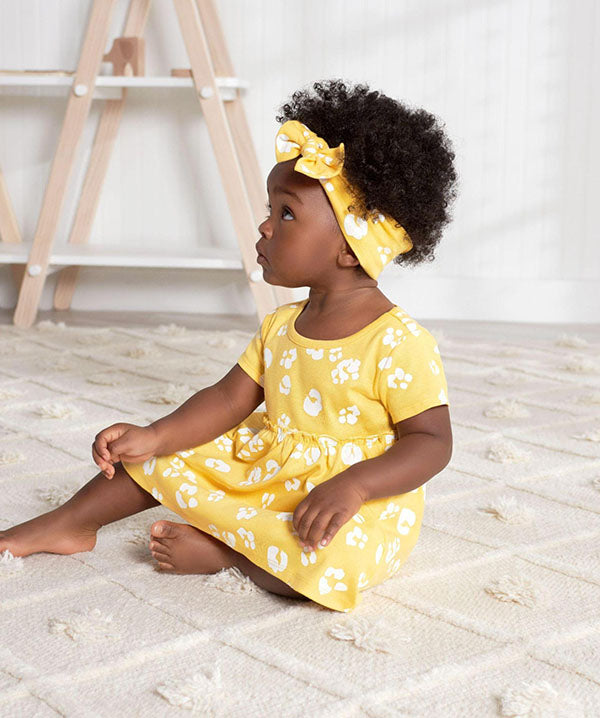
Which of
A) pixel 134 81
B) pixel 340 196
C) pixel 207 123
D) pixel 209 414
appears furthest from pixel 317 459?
pixel 134 81

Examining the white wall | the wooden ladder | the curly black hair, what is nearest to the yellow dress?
the curly black hair

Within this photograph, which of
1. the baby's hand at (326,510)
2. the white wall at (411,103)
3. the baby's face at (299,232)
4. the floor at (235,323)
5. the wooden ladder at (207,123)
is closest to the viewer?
the baby's hand at (326,510)

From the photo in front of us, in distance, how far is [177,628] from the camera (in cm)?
85

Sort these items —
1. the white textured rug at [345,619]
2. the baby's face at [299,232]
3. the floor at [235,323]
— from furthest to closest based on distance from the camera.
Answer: the floor at [235,323], the baby's face at [299,232], the white textured rug at [345,619]

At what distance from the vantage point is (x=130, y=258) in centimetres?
241

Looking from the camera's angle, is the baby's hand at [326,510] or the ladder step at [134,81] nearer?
the baby's hand at [326,510]

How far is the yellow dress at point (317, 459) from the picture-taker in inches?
34.9

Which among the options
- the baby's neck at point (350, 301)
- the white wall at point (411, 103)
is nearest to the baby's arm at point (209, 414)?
the baby's neck at point (350, 301)

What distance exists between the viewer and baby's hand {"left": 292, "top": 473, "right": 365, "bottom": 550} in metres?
0.84

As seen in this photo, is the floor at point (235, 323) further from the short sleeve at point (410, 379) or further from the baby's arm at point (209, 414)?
the short sleeve at point (410, 379)

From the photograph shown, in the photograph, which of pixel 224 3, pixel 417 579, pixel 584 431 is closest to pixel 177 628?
pixel 417 579

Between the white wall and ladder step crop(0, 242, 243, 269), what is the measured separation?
0.93 feet

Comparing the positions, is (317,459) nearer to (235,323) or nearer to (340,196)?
(340,196)

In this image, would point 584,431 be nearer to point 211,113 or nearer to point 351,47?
point 211,113
